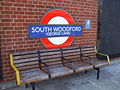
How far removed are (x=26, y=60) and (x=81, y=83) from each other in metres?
1.48

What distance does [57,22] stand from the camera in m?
3.96

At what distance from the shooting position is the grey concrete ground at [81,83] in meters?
3.48

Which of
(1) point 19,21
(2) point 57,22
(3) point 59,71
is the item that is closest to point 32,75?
(3) point 59,71

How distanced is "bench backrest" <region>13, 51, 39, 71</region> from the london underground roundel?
0.54m

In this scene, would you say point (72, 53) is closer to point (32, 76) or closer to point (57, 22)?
point (57, 22)

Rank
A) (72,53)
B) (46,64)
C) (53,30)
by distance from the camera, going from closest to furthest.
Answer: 1. (46,64)
2. (53,30)
3. (72,53)

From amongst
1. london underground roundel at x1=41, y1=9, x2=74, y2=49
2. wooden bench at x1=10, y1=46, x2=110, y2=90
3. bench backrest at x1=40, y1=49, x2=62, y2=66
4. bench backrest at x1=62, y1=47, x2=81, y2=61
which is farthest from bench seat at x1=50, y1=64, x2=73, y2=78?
london underground roundel at x1=41, y1=9, x2=74, y2=49

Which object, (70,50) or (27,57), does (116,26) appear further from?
(27,57)

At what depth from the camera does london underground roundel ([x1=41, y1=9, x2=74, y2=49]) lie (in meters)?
3.82

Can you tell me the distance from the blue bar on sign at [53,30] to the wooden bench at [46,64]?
16.4 inches

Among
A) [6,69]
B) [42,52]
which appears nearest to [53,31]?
[42,52]

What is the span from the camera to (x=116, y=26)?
5379mm

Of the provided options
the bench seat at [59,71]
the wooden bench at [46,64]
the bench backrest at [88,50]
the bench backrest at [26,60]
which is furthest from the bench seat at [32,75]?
the bench backrest at [88,50]

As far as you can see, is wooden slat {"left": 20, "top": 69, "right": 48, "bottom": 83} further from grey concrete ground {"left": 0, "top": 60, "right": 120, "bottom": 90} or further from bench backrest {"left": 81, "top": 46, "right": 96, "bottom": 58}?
bench backrest {"left": 81, "top": 46, "right": 96, "bottom": 58}
